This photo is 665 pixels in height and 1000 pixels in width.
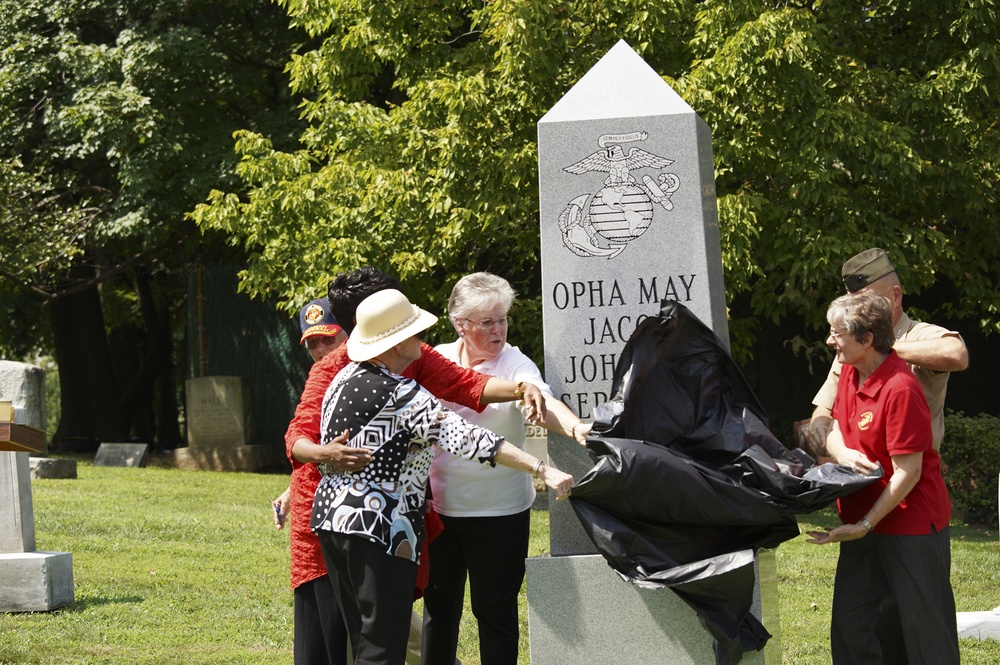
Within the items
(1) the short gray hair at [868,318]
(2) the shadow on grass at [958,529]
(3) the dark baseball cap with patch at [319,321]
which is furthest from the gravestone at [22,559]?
(2) the shadow on grass at [958,529]

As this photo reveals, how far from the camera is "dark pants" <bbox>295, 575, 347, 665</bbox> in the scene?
447cm

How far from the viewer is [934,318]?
16.4 meters

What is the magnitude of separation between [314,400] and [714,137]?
736cm

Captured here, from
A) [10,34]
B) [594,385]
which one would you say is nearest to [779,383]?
[10,34]

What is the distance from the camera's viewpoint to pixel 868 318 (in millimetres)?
4375

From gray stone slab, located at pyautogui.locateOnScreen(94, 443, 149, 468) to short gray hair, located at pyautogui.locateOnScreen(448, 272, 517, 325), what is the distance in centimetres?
1328

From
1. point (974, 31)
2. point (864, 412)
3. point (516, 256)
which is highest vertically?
point (974, 31)

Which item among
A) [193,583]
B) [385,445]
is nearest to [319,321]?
[385,445]

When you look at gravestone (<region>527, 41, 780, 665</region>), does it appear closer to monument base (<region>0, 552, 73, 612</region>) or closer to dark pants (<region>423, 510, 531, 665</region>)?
dark pants (<region>423, 510, 531, 665</region>)

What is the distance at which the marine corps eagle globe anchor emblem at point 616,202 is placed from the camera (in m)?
4.90

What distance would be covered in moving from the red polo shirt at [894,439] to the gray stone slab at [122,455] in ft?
46.2

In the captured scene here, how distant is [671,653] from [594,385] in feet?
3.55

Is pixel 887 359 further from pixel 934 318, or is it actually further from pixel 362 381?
pixel 934 318

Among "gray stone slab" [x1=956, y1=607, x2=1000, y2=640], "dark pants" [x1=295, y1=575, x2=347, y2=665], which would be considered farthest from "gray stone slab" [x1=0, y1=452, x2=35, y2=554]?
"gray stone slab" [x1=956, y1=607, x2=1000, y2=640]
